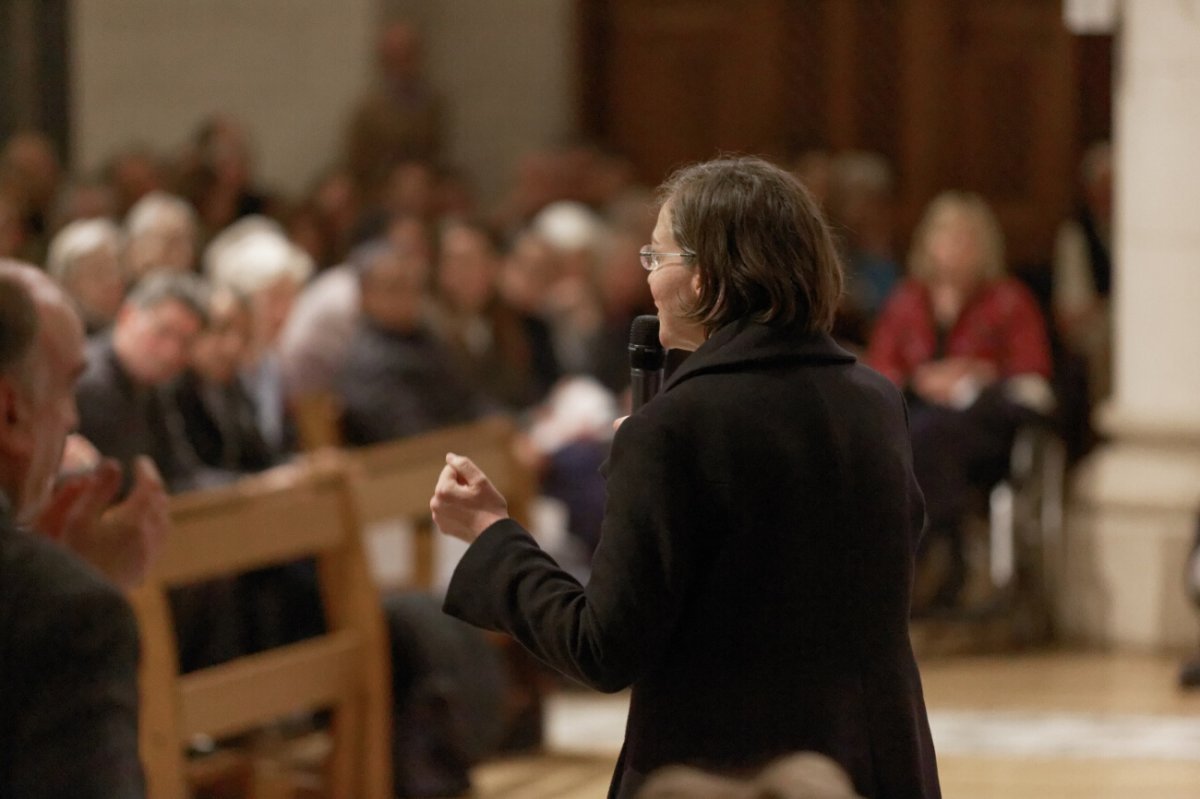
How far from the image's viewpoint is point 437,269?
8.84 metres

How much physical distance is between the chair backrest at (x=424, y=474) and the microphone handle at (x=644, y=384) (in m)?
3.16

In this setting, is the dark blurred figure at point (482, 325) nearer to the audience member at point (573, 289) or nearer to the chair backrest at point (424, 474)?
the audience member at point (573, 289)

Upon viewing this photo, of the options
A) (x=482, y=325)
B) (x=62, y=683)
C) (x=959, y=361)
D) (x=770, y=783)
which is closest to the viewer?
(x=62, y=683)

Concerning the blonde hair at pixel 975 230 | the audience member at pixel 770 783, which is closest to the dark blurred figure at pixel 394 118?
the blonde hair at pixel 975 230

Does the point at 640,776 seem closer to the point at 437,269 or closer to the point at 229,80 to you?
the point at 437,269

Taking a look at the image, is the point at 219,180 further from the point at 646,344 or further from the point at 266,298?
the point at 646,344

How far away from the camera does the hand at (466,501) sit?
8.12 feet

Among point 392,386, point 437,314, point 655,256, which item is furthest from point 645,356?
point 437,314

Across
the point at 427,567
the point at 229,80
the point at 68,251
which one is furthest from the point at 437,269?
the point at 229,80

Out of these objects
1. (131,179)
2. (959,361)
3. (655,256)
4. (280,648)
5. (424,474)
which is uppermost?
(655,256)

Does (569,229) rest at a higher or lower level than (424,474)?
higher

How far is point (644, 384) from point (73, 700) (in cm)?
97

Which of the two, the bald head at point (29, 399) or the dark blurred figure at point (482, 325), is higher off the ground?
the bald head at point (29, 399)

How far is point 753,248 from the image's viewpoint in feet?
7.78
